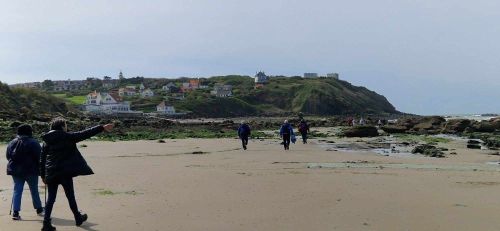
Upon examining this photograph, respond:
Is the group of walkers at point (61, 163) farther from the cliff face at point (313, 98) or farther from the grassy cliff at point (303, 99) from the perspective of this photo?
the cliff face at point (313, 98)

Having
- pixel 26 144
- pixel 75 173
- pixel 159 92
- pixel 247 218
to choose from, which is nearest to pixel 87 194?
pixel 26 144

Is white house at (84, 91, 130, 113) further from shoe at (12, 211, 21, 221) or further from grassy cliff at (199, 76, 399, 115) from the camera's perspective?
shoe at (12, 211, 21, 221)

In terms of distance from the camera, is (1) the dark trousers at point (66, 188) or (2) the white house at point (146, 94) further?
(2) the white house at point (146, 94)

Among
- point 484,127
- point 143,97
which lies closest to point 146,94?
point 143,97

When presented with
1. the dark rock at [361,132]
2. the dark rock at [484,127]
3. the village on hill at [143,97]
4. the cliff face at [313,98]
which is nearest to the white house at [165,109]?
the village on hill at [143,97]

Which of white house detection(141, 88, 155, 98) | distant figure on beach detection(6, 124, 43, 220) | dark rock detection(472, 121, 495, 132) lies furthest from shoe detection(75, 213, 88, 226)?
white house detection(141, 88, 155, 98)

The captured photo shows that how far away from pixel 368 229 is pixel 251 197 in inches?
131

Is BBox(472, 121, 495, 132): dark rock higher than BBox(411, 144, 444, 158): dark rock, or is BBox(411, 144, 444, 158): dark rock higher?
BBox(472, 121, 495, 132): dark rock

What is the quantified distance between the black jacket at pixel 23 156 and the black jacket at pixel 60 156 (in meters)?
1.07

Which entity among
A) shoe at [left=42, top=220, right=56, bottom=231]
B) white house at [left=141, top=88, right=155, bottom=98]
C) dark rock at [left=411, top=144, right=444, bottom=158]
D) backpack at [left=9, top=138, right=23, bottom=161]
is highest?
white house at [left=141, top=88, right=155, bottom=98]

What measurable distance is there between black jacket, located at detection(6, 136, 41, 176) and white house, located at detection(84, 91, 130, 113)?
373ft

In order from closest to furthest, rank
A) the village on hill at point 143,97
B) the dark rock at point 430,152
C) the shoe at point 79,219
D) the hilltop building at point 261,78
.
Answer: the shoe at point 79,219 < the dark rock at point 430,152 < the village on hill at point 143,97 < the hilltop building at point 261,78

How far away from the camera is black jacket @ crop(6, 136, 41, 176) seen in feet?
30.4

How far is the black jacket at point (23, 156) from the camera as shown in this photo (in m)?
9.27
